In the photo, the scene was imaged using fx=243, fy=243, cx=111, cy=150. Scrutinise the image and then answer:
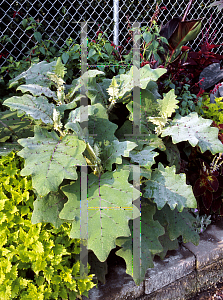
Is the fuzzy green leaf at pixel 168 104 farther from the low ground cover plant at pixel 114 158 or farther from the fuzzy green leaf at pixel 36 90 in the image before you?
the fuzzy green leaf at pixel 36 90

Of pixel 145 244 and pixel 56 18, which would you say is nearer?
pixel 145 244

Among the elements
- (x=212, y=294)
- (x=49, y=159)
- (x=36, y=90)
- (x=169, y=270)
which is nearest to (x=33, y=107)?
(x=36, y=90)

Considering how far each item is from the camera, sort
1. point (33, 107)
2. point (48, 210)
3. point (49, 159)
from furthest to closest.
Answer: point (33, 107), point (48, 210), point (49, 159)

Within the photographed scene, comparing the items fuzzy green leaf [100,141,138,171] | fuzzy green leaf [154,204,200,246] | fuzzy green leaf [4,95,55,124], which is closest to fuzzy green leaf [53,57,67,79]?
fuzzy green leaf [4,95,55,124]

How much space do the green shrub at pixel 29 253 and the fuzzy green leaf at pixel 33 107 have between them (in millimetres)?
364

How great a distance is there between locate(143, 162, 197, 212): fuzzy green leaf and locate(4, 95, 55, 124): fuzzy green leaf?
787mm

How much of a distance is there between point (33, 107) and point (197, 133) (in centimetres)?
114

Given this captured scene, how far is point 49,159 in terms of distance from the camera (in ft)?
4.32

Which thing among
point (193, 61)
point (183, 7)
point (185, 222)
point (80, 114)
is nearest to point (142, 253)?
point (185, 222)

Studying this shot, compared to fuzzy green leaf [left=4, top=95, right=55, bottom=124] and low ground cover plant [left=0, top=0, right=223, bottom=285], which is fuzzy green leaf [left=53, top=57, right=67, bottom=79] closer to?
low ground cover plant [left=0, top=0, right=223, bottom=285]

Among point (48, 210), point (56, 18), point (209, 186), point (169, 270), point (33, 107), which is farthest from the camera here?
point (56, 18)

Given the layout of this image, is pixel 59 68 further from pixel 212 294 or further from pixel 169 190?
pixel 212 294

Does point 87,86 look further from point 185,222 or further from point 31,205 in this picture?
point 185,222

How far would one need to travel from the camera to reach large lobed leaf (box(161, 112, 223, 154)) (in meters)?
1.68
